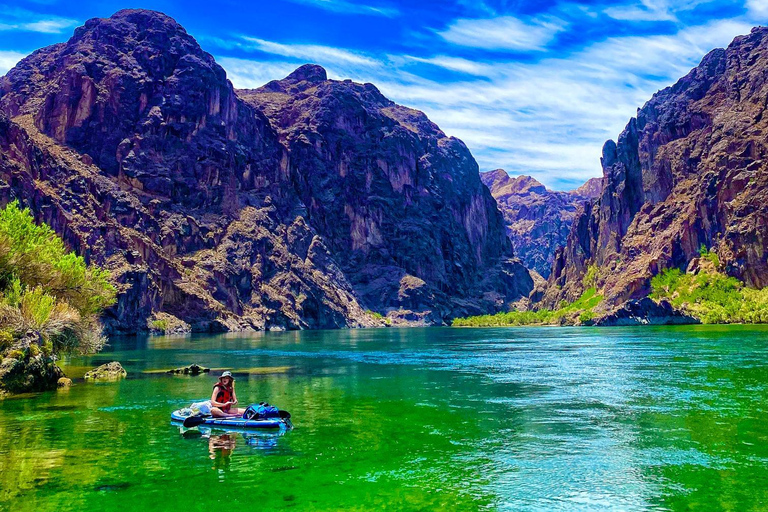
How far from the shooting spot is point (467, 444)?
33594mm

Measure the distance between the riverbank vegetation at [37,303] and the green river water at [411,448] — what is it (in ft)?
11.0

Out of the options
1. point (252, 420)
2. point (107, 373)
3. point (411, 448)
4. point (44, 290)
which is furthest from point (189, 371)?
point (411, 448)

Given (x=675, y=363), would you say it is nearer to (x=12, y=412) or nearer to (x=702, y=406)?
(x=702, y=406)

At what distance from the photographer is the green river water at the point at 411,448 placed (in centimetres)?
2412

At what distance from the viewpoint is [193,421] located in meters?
37.0

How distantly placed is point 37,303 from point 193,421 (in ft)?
90.3

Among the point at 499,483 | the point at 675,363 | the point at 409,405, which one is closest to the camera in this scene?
the point at 499,483

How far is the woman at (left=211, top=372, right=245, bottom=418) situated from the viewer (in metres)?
37.8

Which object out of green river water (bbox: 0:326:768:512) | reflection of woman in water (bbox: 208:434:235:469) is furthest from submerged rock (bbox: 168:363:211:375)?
reflection of woman in water (bbox: 208:434:235:469)

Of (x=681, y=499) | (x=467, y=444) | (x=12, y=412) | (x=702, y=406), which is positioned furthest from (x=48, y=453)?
(x=702, y=406)

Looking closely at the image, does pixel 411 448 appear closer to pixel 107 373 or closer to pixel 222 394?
pixel 222 394

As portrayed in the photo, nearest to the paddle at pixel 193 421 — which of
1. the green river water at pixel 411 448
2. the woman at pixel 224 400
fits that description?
the green river water at pixel 411 448

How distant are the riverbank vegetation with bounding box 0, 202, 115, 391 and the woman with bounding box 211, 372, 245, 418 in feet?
75.9

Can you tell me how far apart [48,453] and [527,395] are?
114ft
